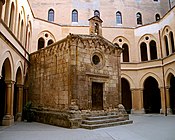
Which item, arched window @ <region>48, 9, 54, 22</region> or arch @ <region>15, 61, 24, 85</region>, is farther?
arched window @ <region>48, 9, 54, 22</region>

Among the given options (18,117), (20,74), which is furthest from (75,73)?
(18,117)

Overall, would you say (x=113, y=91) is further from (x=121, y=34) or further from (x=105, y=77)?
(x=121, y=34)

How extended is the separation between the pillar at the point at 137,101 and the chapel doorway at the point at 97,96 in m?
10.0

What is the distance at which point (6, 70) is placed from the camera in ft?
39.9

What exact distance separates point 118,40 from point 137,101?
25.7ft

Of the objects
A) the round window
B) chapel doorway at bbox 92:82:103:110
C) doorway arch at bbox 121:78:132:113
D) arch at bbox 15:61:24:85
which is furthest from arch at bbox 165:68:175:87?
arch at bbox 15:61:24:85

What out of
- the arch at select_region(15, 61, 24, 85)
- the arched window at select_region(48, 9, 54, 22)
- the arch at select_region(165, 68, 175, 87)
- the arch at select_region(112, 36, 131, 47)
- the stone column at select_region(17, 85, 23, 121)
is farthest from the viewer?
the arched window at select_region(48, 9, 54, 22)

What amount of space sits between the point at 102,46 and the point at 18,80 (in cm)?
712

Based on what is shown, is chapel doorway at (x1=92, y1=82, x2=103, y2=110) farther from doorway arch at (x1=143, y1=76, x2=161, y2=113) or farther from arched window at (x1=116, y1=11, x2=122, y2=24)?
arched window at (x1=116, y1=11, x2=122, y2=24)

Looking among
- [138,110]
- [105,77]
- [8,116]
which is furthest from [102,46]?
[138,110]

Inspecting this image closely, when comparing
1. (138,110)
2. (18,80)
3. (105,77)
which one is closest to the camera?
(105,77)

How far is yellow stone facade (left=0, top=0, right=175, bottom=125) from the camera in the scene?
13.4 m

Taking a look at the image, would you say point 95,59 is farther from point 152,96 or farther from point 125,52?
point 152,96

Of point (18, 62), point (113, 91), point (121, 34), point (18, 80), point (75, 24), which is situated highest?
point (75, 24)
